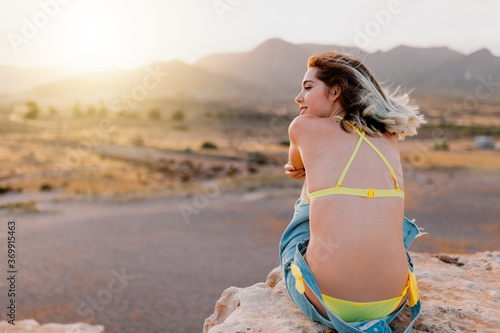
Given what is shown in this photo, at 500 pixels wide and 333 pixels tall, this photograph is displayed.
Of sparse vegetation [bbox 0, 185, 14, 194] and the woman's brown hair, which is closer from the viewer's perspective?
the woman's brown hair

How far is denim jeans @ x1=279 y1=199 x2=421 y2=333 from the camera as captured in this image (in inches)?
81.7

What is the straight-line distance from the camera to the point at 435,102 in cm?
5753

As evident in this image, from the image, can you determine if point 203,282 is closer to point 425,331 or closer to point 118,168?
point 425,331

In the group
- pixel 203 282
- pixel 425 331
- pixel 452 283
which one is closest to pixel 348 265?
pixel 425 331

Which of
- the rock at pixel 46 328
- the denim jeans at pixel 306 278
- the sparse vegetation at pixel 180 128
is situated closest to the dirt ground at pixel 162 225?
the rock at pixel 46 328

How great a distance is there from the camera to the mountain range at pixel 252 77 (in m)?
64.7

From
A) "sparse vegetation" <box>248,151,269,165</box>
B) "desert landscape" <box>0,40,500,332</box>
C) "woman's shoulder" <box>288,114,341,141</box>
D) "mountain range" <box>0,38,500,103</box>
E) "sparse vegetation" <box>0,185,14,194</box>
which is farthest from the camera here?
"mountain range" <box>0,38,500,103</box>

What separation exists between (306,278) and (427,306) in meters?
0.98

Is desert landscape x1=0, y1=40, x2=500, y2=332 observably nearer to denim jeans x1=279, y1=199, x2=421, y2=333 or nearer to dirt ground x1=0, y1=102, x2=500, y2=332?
dirt ground x1=0, y1=102, x2=500, y2=332

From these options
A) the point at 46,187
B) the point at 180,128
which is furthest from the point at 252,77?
the point at 46,187

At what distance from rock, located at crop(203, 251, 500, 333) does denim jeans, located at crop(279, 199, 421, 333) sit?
12 centimetres

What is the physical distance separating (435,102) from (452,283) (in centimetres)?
6035

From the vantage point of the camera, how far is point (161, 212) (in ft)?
35.5

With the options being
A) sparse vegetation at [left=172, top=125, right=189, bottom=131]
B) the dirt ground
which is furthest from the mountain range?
the dirt ground
